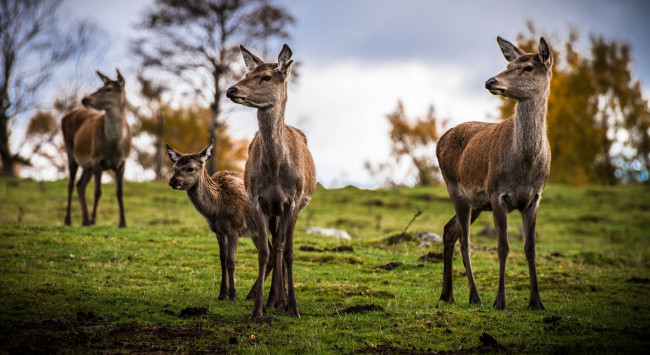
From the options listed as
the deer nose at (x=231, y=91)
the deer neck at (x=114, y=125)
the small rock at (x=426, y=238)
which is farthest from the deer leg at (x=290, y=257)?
the deer neck at (x=114, y=125)

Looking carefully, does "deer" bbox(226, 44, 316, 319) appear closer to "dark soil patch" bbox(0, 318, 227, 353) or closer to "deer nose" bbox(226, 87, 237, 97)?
"deer nose" bbox(226, 87, 237, 97)

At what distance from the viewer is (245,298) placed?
8.48 m

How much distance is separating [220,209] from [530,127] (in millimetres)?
4762

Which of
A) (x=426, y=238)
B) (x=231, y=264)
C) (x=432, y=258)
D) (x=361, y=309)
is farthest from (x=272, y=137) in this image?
(x=426, y=238)

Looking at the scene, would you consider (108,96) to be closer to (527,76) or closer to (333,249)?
(333,249)

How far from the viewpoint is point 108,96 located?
602 inches

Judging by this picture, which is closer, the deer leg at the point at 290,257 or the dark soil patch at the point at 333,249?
the deer leg at the point at 290,257

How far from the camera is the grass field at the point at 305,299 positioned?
5.98 metres

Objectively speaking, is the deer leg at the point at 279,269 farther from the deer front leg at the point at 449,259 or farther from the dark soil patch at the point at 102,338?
the deer front leg at the point at 449,259

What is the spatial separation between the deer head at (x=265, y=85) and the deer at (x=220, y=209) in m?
1.63

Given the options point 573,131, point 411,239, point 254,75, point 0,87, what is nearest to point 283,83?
point 254,75

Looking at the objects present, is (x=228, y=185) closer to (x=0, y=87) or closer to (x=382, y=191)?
(x=382, y=191)

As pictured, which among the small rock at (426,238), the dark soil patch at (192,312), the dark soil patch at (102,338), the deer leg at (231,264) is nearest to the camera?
the dark soil patch at (102,338)

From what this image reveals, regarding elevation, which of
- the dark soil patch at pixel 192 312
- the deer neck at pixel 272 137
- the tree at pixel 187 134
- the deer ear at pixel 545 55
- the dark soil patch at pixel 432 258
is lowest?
the dark soil patch at pixel 192 312
